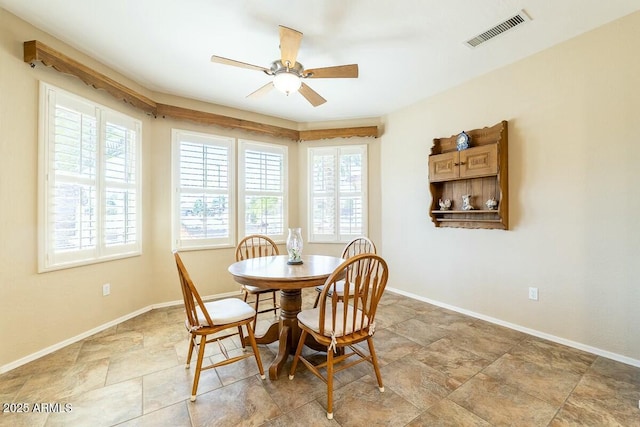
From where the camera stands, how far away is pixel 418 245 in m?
3.83

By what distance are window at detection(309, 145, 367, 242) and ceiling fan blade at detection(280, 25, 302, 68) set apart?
236cm

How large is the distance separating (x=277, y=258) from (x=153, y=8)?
2.29 meters

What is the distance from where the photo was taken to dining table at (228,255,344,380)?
189 cm

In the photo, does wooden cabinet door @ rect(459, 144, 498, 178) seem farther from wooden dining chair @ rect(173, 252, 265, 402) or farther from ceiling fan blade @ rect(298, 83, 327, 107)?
wooden dining chair @ rect(173, 252, 265, 402)

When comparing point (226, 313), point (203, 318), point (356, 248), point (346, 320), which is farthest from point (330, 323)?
point (356, 248)

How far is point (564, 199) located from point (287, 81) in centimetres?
272

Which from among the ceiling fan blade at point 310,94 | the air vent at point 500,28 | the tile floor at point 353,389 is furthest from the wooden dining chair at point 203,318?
the air vent at point 500,28

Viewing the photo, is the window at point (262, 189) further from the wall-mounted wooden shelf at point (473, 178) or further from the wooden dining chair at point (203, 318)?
the wall-mounted wooden shelf at point (473, 178)

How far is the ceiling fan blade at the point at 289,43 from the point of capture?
6.30 feet

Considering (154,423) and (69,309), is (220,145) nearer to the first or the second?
(69,309)

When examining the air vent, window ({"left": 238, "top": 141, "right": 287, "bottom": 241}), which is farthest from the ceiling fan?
window ({"left": 238, "top": 141, "right": 287, "bottom": 241})

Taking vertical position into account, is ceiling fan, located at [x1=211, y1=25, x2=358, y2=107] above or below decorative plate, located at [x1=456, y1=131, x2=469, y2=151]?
above

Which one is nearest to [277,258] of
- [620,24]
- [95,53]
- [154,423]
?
[154,423]

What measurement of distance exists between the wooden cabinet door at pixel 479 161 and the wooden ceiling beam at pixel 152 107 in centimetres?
153
